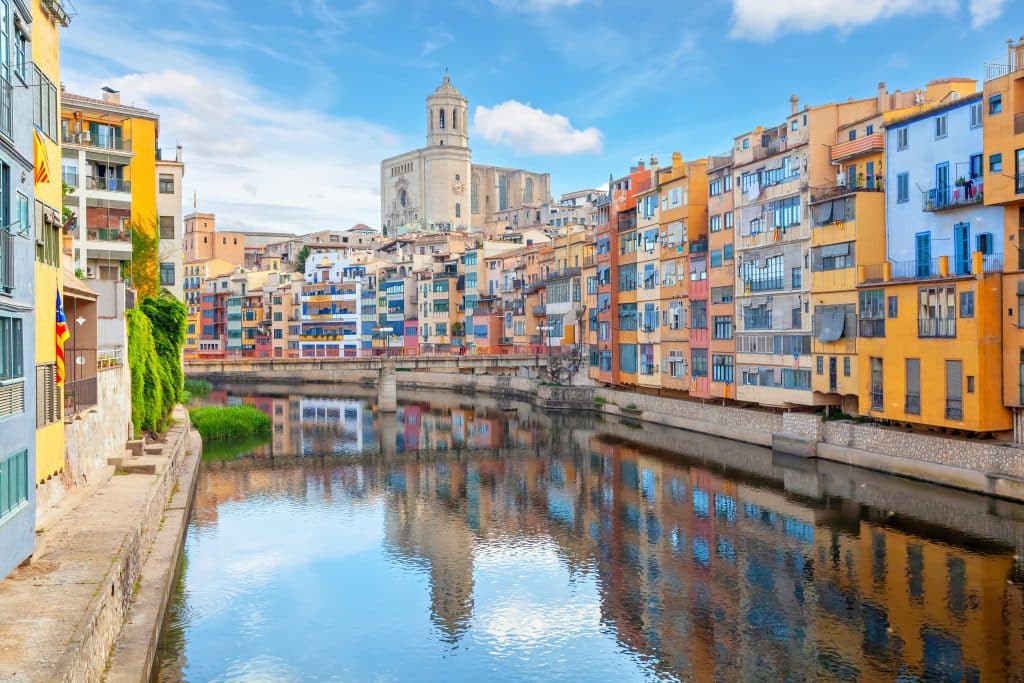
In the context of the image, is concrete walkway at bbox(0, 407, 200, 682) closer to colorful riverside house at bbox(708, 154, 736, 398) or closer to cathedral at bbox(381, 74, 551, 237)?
colorful riverside house at bbox(708, 154, 736, 398)

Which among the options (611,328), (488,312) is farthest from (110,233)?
(488,312)

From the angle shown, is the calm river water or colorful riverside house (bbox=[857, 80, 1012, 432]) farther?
colorful riverside house (bbox=[857, 80, 1012, 432])

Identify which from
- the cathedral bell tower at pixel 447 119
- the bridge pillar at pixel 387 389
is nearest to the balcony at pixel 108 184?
the bridge pillar at pixel 387 389

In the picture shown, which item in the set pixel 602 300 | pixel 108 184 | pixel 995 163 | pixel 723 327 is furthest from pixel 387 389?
pixel 995 163

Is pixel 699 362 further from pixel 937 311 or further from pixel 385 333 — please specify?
pixel 385 333

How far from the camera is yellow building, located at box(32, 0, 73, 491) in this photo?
19.9 meters

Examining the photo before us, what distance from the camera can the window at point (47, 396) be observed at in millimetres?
19859

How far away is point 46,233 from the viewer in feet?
68.2

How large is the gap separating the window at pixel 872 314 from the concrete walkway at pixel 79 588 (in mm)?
29073

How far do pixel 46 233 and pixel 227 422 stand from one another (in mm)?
36333

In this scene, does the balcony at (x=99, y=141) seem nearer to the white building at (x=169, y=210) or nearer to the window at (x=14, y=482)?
the white building at (x=169, y=210)

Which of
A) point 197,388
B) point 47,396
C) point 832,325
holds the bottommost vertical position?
point 197,388

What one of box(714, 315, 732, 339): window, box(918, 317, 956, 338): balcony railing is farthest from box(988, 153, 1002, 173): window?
box(714, 315, 732, 339): window

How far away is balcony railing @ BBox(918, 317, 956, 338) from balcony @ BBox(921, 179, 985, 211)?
14.5ft
